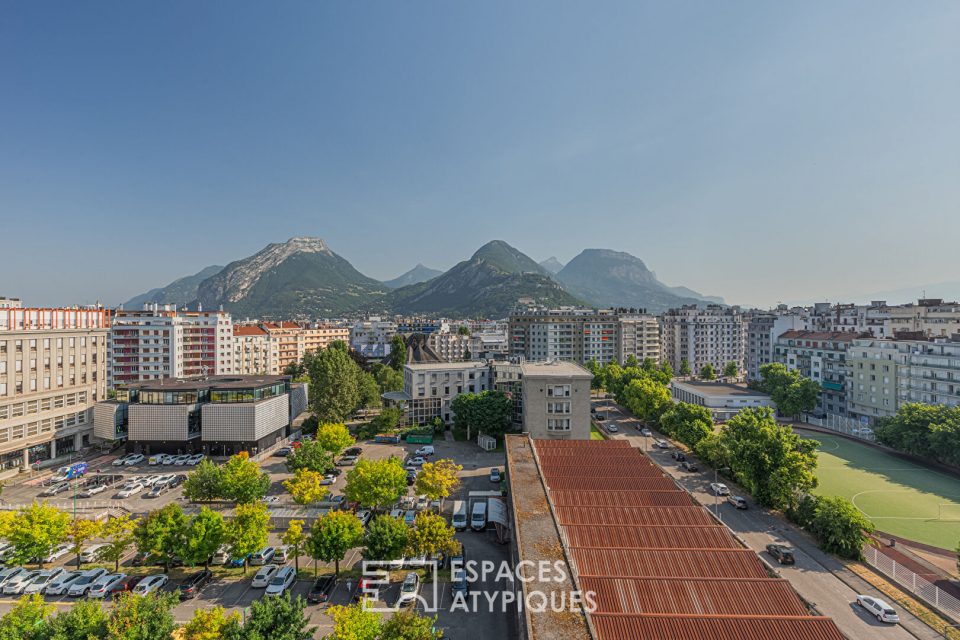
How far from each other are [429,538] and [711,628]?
53.0ft

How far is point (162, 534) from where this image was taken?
93.5ft

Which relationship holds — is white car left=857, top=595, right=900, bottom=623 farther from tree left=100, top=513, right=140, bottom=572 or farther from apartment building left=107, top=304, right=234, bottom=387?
apartment building left=107, top=304, right=234, bottom=387

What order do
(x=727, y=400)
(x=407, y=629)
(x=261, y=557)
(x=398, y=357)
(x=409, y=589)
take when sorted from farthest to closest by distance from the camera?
(x=398, y=357), (x=727, y=400), (x=261, y=557), (x=409, y=589), (x=407, y=629)

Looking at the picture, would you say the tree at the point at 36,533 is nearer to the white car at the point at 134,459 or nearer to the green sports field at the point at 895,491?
the white car at the point at 134,459

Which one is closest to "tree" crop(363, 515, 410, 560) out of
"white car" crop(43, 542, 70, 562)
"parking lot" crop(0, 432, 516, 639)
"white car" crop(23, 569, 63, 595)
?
"parking lot" crop(0, 432, 516, 639)

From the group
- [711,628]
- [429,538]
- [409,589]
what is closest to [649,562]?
[711,628]

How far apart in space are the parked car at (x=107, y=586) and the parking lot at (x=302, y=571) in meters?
0.90

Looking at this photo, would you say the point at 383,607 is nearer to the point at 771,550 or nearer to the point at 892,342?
the point at 771,550

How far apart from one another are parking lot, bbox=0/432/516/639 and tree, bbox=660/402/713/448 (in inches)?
872

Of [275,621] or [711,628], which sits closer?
[711,628]

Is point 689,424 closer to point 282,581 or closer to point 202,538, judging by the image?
point 282,581

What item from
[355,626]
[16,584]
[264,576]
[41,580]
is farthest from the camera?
[264,576]

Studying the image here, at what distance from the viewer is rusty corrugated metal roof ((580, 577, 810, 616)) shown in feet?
60.1

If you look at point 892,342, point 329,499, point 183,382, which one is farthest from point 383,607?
point 892,342
